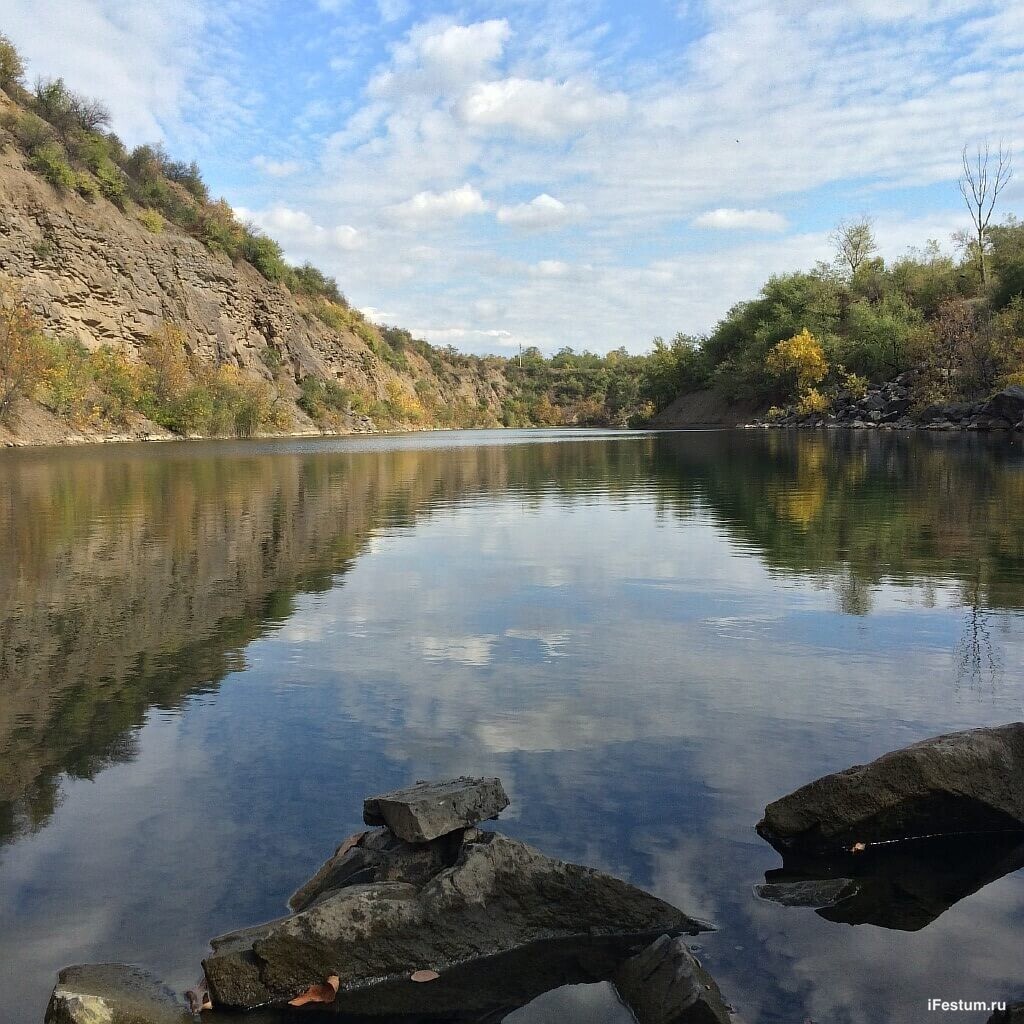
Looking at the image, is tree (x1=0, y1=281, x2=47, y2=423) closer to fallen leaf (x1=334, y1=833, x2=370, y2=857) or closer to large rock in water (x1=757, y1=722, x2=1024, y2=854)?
fallen leaf (x1=334, y1=833, x2=370, y2=857)

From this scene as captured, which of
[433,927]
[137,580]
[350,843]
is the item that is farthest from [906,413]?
[433,927]

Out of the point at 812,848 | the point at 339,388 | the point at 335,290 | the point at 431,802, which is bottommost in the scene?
the point at 812,848

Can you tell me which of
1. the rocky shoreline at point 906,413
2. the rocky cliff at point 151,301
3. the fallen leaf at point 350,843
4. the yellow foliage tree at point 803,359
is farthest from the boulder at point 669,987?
the yellow foliage tree at point 803,359

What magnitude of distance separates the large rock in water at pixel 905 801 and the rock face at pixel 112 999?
3073 mm

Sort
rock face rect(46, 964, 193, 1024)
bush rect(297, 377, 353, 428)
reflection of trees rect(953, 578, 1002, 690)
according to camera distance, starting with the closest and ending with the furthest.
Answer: rock face rect(46, 964, 193, 1024) < reflection of trees rect(953, 578, 1002, 690) < bush rect(297, 377, 353, 428)

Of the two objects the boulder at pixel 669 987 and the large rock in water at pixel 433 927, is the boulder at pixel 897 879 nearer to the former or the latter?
the large rock in water at pixel 433 927

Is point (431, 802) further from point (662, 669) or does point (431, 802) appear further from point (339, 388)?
point (339, 388)

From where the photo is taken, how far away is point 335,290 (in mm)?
115312

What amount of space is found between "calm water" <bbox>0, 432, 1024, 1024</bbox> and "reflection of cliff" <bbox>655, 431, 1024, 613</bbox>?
0.42 feet

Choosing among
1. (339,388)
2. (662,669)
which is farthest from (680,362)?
(662,669)

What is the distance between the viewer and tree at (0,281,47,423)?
51688 millimetres

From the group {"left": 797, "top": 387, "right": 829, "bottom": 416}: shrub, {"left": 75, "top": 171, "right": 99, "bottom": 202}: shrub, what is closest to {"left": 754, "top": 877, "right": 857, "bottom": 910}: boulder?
{"left": 797, "top": 387, "right": 829, "bottom": 416}: shrub

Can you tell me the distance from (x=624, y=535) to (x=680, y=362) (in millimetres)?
101724

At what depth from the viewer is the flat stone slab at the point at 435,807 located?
4562 millimetres
